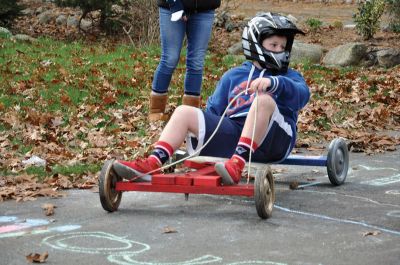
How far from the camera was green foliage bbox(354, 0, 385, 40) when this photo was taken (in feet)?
53.3

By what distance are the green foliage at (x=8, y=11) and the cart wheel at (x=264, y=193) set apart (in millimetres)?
11878

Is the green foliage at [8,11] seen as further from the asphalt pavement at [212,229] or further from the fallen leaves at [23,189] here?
the asphalt pavement at [212,229]

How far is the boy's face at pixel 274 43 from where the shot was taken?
542 centimetres

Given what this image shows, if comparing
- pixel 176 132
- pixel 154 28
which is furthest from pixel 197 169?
pixel 154 28

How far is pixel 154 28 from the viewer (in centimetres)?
1499

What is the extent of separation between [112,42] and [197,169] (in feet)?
35.5

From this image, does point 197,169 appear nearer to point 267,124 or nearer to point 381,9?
point 267,124

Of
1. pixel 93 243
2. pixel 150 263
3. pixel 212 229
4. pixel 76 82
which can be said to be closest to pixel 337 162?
pixel 212 229

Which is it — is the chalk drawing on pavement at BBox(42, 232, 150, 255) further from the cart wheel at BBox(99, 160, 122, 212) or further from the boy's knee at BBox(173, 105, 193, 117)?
the boy's knee at BBox(173, 105, 193, 117)

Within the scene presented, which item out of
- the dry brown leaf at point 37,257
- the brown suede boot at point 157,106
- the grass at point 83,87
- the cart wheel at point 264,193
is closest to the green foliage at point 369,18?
the grass at point 83,87

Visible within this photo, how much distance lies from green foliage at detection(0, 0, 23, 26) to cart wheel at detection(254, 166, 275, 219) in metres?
11.9

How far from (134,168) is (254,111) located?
30.8 inches

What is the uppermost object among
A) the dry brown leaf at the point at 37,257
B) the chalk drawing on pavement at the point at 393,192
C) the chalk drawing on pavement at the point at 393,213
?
the dry brown leaf at the point at 37,257

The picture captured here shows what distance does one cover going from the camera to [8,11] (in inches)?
636
